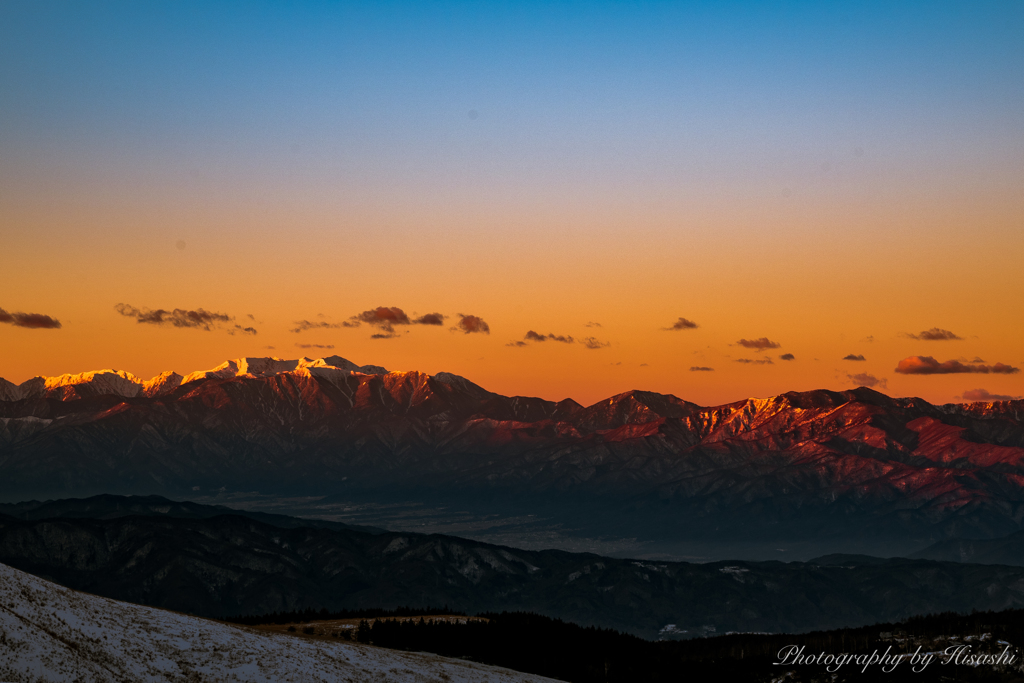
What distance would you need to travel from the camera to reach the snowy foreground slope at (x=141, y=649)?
5931 cm

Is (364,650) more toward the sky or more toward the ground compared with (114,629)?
more toward the ground

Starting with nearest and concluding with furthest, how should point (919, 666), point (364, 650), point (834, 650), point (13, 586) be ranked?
1. point (13, 586)
2. point (364, 650)
3. point (919, 666)
4. point (834, 650)

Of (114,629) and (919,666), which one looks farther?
(919,666)

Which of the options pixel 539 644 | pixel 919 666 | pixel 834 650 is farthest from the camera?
pixel 834 650

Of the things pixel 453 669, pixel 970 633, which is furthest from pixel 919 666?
pixel 453 669

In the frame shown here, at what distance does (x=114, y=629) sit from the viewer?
225ft

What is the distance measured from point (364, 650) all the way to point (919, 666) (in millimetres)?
79002

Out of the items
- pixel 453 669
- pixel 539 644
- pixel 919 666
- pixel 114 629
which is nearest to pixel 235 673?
pixel 114 629

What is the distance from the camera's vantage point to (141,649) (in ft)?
219

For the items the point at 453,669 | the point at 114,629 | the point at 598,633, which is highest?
the point at 114,629

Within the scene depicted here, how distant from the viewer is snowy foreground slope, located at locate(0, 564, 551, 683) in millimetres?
59312

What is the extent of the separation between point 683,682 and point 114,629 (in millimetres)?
88803

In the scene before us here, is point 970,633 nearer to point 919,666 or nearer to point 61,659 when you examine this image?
point 919,666

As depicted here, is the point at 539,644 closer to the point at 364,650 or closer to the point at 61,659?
the point at 364,650
